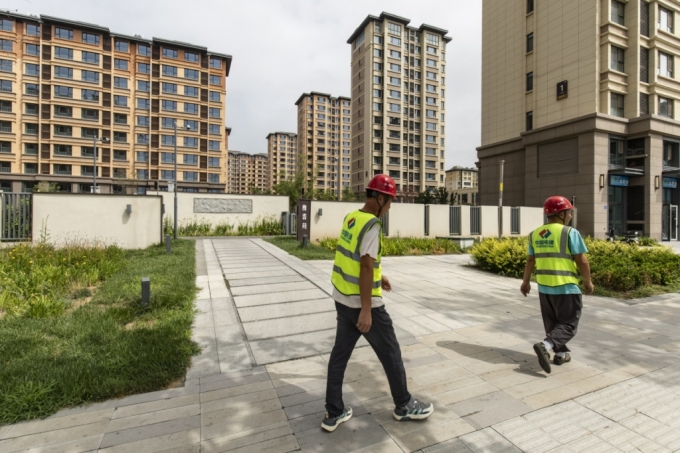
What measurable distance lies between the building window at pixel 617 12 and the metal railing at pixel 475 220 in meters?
19.7

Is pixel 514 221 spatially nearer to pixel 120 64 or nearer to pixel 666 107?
pixel 666 107

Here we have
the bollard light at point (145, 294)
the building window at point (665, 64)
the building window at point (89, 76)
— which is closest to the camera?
the bollard light at point (145, 294)

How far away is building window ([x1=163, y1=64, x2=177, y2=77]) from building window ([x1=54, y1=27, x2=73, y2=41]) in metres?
12.4

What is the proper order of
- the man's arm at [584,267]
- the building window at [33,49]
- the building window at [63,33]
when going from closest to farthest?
the man's arm at [584,267], the building window at [33,49], the building window at [63,33]

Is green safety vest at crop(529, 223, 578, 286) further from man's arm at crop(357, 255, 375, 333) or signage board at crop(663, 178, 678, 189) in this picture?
signage board at crop(663, 178, 678, 189)

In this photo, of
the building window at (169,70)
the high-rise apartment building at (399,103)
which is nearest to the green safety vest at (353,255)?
the high-rise apartment building at (399,103)

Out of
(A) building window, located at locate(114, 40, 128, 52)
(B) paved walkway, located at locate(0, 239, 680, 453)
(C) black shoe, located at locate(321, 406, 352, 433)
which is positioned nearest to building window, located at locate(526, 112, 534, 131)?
(B) paved walkway, located at locate(0, 239, 680, 453)

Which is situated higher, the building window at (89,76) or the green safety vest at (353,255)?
the building window at (89,76)

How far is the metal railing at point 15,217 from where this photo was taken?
1187 centimetres

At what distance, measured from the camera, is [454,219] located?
2114 centimetres

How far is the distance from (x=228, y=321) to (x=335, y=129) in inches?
3947

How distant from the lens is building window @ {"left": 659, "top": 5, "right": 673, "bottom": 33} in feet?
92.5

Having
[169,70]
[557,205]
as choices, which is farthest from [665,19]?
[169,70]

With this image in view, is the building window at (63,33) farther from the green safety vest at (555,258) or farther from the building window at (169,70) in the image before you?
the green safety vest at (555,258)
